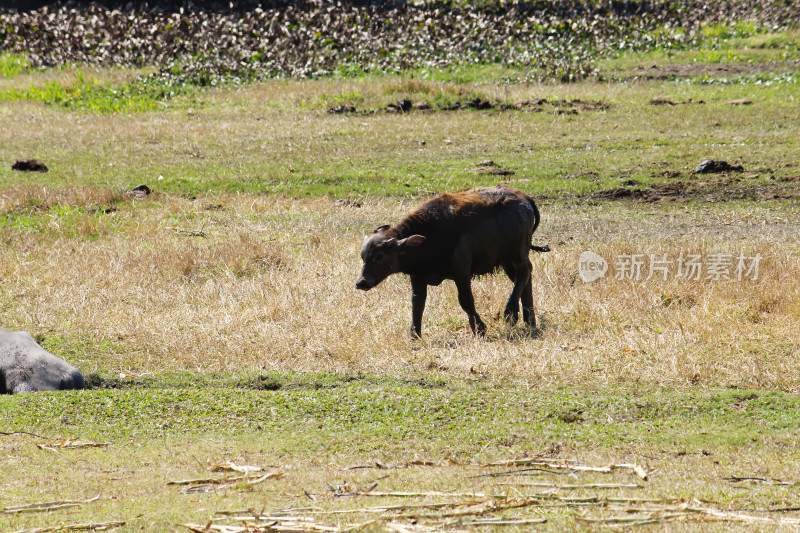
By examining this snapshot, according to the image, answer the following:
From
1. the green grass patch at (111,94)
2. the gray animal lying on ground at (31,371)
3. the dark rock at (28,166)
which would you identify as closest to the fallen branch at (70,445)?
the gray animal lying on ground at (31,371)

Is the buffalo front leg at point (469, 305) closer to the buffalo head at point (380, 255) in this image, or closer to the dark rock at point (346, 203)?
the buffalo head at point (380, 255)

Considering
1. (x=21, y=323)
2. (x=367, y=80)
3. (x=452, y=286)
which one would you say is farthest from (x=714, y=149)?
(x=21, y=323)

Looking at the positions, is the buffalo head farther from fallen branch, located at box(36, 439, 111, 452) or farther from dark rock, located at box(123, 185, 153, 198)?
dark rock, located at box(123, 185, 153, 198)

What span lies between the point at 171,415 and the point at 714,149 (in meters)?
13.7

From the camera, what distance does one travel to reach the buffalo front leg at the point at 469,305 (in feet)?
31.4

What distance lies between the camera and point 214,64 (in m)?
28.3

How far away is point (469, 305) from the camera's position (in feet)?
31.6

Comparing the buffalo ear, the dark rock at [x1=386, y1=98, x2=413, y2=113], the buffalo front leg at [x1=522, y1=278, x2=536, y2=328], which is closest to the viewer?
the buffalo ear

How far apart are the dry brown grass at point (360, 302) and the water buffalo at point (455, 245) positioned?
0.56 meters

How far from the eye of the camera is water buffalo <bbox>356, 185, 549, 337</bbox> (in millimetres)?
9328

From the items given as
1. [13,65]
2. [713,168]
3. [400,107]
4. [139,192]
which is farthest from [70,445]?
[13,65]

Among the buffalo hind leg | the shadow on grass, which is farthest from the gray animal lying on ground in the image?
the buffalo hind leg

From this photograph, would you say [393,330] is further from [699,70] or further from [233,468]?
[699,70]

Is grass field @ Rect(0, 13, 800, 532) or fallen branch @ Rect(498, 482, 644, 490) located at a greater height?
fallen branch @ Rect(498, 482, 644, 490)
